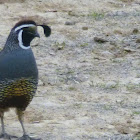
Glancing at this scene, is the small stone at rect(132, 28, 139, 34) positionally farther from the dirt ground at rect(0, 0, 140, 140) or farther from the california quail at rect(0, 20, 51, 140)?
the california quail at rect(0, 20, 51, 140)

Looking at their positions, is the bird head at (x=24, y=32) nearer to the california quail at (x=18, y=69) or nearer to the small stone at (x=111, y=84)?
the california quail at (x=18, y=69)

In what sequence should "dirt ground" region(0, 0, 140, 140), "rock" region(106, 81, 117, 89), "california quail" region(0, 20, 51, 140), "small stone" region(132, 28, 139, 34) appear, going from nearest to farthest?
"california quail" region(0, 20, 51, 140) < "dirt ground" region(0, 0, 140, 140) < "rock" region(106, 81, 117, 89) < "small stone" region(132, 28, 139, 34)

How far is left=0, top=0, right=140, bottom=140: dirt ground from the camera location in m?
6.84

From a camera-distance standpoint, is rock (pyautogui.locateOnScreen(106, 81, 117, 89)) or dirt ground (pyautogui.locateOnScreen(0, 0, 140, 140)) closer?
dirt ground (pyautogui.locateOnScreen(0, 0, 140, 140))

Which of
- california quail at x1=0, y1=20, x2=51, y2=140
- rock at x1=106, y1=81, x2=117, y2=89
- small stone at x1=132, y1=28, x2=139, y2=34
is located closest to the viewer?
california quail at x1=0, y1=20, x2=51, y2=140

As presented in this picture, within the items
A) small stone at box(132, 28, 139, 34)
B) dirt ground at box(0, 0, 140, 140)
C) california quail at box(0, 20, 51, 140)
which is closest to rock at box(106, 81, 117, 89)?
dirt ground at box(0, 0, 140, 140)

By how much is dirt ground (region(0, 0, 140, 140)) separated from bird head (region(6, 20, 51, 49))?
96cm

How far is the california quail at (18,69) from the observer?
615 cm

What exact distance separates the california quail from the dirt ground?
0.53m

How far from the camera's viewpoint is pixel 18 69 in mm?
6160

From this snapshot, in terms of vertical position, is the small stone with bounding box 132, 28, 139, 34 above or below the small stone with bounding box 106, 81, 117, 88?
below

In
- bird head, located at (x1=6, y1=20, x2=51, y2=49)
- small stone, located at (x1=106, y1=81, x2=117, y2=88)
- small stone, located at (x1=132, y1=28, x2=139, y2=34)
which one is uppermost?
bird head, located at (x1=6, y1=20, x2=51, y2=49)

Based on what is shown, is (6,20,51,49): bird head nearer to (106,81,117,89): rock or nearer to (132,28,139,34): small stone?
(106,81,117,89): rock

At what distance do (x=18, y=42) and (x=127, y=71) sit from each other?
280 centimetres
